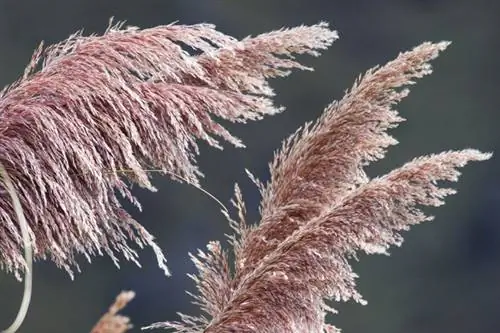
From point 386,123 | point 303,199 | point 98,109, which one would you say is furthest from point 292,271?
point 98,109

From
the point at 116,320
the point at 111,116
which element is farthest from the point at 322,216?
the point at 116,320

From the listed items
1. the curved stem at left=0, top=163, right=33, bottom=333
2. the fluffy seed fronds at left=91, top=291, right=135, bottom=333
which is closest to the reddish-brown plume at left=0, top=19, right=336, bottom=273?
the curved stem at left=0, top=163, right=33, bottom=333

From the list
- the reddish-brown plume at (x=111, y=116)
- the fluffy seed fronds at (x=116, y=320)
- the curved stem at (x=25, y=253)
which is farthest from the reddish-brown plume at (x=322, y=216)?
the fluffy seed fronds at (x=116, y=320)

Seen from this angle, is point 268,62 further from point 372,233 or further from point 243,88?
point 372,233

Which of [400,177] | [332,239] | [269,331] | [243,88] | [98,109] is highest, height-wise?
[243,88]

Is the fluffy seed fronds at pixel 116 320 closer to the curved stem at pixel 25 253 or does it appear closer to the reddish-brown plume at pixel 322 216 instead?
the curved stem at pixel 25 253

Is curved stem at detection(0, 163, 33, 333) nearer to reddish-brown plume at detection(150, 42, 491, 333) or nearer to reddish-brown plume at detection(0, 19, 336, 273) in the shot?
reddish-brown plume at detection(0, 19, 336, 273)
